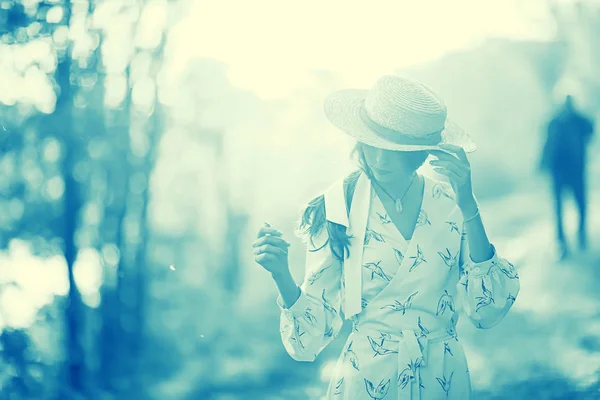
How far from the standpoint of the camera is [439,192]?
4.66 feet

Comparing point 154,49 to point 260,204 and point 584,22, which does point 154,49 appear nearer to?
point 260,204

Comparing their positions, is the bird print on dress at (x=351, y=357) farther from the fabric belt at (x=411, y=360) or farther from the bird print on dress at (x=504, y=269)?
the bird print on dress at (x=504, y=269)

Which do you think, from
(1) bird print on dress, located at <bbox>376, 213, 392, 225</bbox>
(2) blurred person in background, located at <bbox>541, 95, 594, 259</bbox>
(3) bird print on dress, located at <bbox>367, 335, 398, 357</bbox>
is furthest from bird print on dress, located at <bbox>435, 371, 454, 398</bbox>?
(2) blurred person in background, located at <bbox>541, 95, 594, 259</bbox>

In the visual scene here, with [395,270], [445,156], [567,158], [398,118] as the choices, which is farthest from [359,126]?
[567,158]

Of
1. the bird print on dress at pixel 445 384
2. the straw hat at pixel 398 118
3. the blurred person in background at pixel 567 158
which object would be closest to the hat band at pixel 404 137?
the straw hat at pixel 398 118

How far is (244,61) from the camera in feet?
8.09

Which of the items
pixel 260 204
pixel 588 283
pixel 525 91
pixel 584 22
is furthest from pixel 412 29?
pixel 588 283

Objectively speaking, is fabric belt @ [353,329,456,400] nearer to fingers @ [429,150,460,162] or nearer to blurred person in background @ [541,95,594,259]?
fingers @ [429,150,460,162]

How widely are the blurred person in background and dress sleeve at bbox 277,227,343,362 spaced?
1.40 metres

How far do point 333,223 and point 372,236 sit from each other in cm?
8

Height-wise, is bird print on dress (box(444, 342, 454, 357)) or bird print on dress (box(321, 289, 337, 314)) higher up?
bird print on dress (box(321, 289, 337, 314))

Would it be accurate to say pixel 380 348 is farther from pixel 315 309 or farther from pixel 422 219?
pixel 422 219

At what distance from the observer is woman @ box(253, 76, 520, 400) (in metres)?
1.32

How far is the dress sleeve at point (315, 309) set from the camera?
1.32 metres
